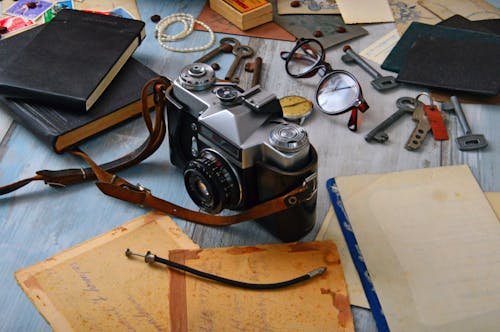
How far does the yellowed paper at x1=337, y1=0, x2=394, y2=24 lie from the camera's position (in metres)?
1.35

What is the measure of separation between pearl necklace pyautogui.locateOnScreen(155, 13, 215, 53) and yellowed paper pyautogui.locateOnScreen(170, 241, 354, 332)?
54 cm

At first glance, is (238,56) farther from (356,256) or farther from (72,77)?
(356,256)

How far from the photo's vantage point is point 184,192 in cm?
100

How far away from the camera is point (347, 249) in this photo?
90 centimetres

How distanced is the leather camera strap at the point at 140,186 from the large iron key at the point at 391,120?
1.04 ft

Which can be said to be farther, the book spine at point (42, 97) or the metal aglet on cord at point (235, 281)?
the book spine at point (42, 97)

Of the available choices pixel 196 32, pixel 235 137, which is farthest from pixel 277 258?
pixel 196 32

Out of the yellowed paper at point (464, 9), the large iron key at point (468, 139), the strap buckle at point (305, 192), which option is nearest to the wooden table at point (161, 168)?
the large iron key at point (468, 139)

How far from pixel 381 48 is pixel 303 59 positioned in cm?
18

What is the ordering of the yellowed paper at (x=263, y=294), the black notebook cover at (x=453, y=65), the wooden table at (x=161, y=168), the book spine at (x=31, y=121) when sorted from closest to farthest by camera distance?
the yellowed paper at (x=263, y=294) → the wooden table at (x=161, y=168) → the book spine at (x=31, y=121) → the black notebook cover at (x=453, y=65)

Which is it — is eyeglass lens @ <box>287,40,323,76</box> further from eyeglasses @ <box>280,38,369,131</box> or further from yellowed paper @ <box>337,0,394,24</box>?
yellowed paper @ <box>337,0,394,24</box>

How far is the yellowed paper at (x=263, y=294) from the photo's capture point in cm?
81

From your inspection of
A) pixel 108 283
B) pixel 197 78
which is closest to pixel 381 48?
pixel 197 78

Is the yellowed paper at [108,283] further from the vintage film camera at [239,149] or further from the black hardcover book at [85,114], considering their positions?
the black hardcover book at [85,114]
